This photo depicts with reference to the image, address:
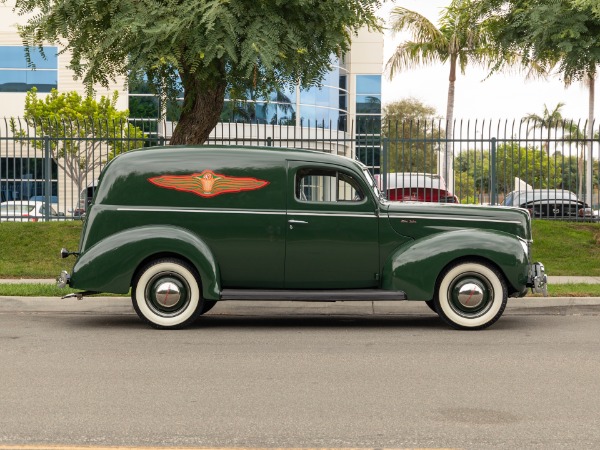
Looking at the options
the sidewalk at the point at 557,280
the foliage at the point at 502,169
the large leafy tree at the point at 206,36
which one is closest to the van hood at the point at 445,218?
the large leafy tree at the point at 206,36

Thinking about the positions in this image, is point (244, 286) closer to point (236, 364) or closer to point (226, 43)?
point (236, 364)

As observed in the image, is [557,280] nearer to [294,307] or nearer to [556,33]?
[556,33]

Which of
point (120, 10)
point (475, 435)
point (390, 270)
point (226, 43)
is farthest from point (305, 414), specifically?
point (120, 10)

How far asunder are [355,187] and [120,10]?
516 centimetres

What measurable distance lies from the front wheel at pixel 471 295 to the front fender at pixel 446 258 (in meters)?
0.11

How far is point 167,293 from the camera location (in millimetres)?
9852

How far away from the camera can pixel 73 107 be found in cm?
4244

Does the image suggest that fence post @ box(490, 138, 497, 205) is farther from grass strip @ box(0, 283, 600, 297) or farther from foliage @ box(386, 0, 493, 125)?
foliage @ box(386, 0, 493, 125)

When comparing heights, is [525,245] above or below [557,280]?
above

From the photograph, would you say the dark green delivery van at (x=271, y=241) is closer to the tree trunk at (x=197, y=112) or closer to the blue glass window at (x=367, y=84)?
the tree trunk at (x=197, y=112)

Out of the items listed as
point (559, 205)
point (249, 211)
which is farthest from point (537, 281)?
point (559, 205)

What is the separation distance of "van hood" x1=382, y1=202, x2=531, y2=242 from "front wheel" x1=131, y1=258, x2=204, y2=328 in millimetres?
2254

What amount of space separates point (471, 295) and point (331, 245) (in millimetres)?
1576

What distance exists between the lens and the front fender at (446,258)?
32.0 ft
